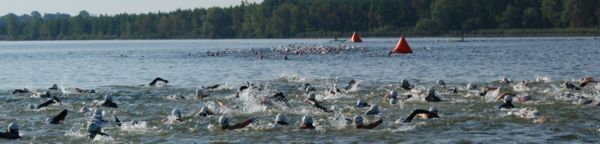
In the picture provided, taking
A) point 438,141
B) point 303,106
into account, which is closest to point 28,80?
point 303,106

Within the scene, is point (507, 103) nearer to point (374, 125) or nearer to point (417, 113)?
point (417, 113)

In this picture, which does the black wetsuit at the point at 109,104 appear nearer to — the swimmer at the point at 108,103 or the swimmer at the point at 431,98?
the swimmer at the point at 108,103

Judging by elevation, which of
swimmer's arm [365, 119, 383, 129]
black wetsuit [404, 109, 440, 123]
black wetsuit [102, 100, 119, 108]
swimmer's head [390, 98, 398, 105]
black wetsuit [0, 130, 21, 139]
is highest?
black wetsuit [404, 109, 440, 123]

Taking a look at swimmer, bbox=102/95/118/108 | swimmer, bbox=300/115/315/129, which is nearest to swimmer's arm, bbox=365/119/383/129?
swimmer, bbox=300/115/315/129

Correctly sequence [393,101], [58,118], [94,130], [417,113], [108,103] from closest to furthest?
1. [94,130]
2. [417,113]
3. [58,118]
4. [393,101]
5. [108,103]

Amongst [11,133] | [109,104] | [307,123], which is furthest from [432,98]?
[11,133]

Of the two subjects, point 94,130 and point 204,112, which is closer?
point 94,130

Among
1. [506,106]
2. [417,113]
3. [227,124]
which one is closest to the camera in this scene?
[227,124]

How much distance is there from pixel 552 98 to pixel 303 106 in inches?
305

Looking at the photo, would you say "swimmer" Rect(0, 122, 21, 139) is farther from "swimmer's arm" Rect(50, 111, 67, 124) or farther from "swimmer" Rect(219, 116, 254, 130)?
"swimmer" Rect(219, 116, 254, 130)

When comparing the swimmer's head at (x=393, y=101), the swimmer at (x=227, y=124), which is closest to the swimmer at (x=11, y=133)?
the swimmer at (x=227, y=124)

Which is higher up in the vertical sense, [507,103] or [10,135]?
[507,103]

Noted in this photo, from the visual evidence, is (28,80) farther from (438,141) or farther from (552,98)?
(438,141)

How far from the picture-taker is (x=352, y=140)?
74.6 feet
